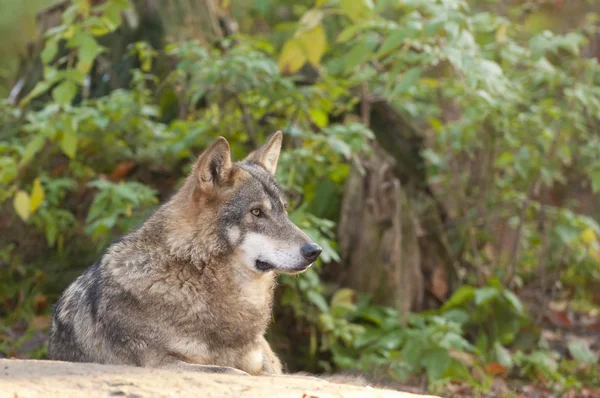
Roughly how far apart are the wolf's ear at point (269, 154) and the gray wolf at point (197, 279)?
43 cm

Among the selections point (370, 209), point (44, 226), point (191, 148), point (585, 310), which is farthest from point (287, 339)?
point (585, 310)

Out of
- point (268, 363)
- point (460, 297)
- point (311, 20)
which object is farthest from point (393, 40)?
point (460, 297)

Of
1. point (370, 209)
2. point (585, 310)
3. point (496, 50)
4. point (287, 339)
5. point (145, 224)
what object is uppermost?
point (145, 224)

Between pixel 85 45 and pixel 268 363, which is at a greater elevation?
pixel 85 45

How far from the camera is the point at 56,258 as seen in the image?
789cm

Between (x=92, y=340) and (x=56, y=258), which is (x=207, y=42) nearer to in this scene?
(x=56, y=258)

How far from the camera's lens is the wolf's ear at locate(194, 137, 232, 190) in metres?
4.17

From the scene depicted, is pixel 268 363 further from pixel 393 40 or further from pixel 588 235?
pixel 588 235

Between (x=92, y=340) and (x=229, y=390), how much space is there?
119cm

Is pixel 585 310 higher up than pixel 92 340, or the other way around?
pixel 92 340

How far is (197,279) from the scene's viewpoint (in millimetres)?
4207

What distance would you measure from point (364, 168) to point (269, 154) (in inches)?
125

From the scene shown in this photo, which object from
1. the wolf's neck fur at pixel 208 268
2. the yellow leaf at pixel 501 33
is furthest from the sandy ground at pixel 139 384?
the yellow leaf at pixel 501 33

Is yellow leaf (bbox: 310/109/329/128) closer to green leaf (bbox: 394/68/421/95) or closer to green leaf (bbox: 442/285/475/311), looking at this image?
green leaf (bbox: 394/68/421/95)
